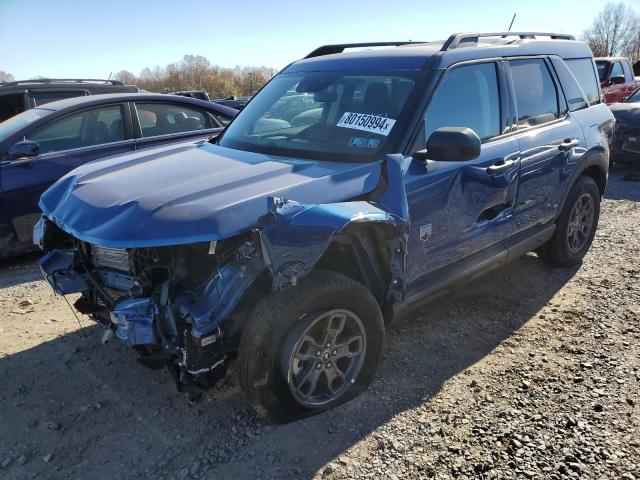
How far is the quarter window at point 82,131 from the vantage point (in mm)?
5418

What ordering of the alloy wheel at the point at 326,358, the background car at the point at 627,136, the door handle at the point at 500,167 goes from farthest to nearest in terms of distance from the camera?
the background car at the point at 627,136 < the door handle at the point at 500,167 < the alloy wheel at the point at 326,358

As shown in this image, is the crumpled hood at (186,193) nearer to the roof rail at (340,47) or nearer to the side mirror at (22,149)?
the roof rail at (340,47)

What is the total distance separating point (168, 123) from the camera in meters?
6.12

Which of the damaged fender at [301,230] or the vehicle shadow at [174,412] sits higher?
the damaged fender at [301,230]

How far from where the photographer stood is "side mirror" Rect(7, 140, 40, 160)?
5031 millimetres

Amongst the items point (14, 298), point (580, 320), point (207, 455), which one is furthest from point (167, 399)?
point (580, 320)

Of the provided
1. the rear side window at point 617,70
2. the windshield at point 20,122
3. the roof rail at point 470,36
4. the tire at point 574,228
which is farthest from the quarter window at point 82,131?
the rear side window at point 617,70

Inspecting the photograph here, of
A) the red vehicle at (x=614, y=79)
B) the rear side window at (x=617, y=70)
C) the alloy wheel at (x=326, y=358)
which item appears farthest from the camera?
the rear side window at (x=617, y=70)

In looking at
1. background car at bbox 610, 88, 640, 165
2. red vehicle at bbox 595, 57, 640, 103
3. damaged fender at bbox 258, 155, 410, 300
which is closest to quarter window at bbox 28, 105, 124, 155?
damaged fender at bbox 258, 155, 410, 300

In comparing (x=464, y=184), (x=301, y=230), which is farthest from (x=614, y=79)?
(x=301, y=230)

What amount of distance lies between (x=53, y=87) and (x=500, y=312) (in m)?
6.75

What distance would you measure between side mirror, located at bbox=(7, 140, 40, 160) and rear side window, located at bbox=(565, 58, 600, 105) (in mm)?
4956

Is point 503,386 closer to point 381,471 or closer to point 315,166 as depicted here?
point 381,471

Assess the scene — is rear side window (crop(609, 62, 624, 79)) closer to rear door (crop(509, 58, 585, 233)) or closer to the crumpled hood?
rear door (crop(509, 58, 585, 233))
